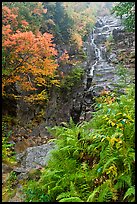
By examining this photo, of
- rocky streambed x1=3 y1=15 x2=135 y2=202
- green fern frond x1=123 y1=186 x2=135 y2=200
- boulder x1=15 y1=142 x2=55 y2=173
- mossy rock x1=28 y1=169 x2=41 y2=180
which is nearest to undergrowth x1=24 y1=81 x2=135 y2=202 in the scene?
green fern frond x1=123 y1=186 x2=135 y2=200

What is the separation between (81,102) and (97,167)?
850 cm

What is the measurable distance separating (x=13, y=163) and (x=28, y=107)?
4.47 m

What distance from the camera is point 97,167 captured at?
3633mm

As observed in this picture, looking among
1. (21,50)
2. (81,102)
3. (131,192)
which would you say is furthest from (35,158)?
(81,102)

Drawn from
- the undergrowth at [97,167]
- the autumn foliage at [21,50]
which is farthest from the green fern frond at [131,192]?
the autumn foliage at [21,50]

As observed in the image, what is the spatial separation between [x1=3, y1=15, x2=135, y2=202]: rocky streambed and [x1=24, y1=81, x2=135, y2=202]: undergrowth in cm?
149

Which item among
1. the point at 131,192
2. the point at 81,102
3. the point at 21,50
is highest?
the point at 21,50

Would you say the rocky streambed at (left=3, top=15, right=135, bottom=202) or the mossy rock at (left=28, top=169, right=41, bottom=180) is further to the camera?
the rocky streambed at (left=3, top=15, right=135, bottom=202)

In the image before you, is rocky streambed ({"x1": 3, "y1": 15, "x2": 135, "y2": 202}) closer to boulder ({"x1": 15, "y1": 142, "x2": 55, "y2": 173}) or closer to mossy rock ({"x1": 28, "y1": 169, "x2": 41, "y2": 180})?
boulder ({"x1": 15, "y1": 142, "x2": 55, "y2": 173})

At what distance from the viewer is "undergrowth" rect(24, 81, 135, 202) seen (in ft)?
10.7

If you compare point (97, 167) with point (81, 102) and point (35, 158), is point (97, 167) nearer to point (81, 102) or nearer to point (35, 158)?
point (35, 158)

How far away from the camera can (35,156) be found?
21.4 feet

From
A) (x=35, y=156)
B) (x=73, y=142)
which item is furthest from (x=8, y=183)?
(x=73, y=142)

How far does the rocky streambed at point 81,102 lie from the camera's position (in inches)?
276
